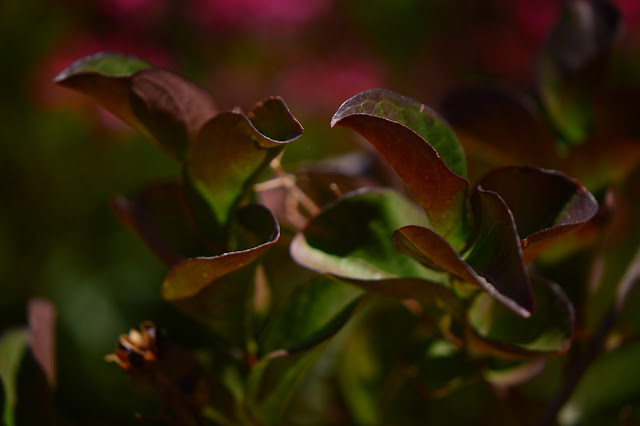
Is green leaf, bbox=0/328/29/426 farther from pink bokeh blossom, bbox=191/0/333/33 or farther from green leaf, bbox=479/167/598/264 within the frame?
pink bokeh blossom, bbox=191/0/333/33

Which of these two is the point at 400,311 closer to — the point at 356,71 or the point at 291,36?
the point at 356,71

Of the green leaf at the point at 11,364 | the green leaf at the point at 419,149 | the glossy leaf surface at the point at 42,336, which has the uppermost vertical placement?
the green leaf at the point at 419,149

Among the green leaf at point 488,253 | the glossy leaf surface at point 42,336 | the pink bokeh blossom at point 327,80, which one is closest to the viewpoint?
the green leaf at point 488,253

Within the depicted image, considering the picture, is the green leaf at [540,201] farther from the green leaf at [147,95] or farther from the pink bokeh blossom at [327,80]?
the pink bokeh blossom at [327,80]

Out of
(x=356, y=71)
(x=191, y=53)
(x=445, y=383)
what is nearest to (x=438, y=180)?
(x=445, y=383)

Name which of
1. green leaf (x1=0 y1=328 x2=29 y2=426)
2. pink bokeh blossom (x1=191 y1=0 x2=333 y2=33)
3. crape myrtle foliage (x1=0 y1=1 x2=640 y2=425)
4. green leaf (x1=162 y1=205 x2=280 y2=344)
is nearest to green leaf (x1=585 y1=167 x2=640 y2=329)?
crape myrtle foliage (x1=0 y1=1 x2=640 y2=425)

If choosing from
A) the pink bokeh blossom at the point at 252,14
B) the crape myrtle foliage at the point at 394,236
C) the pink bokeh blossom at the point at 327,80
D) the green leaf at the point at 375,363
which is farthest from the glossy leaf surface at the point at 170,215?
the pink bokeh blossom at the point at 252,14
